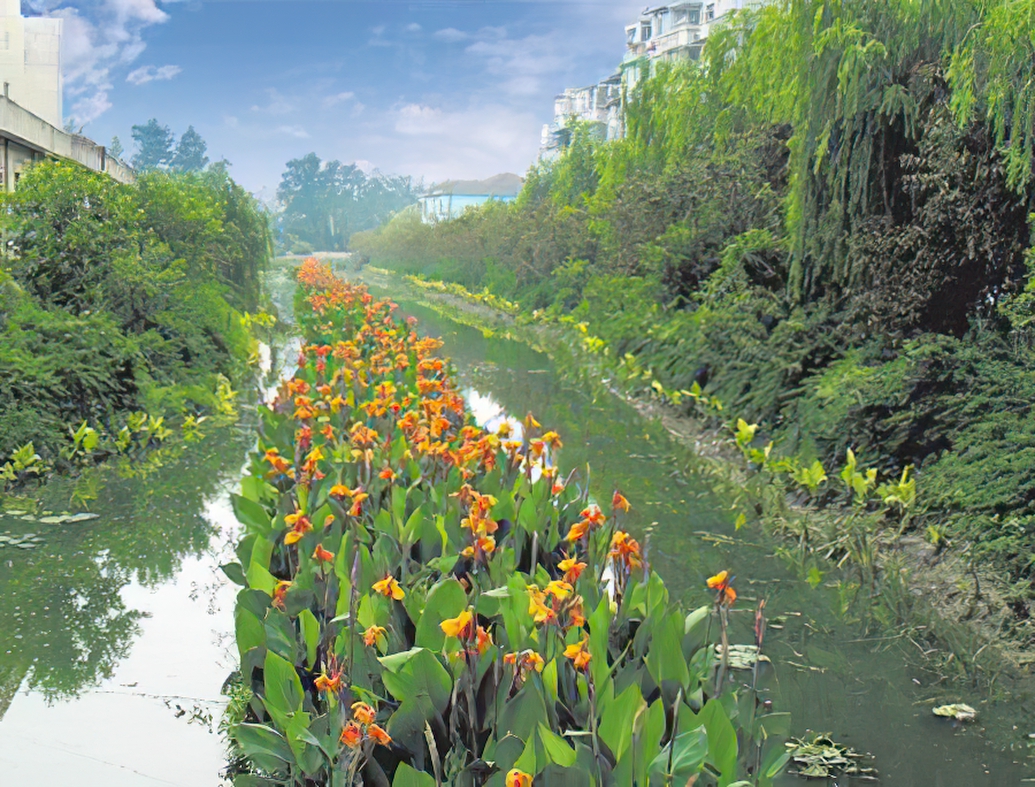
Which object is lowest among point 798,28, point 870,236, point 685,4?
point 870,236

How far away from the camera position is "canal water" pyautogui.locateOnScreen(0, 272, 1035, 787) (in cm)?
387

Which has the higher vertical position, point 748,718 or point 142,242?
point 142,242

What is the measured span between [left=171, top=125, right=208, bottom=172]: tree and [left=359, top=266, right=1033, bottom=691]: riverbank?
89151mm

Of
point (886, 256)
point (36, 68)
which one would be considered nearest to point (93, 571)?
point (886, 256)

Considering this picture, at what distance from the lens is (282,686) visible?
10.5 ft

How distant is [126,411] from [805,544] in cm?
619

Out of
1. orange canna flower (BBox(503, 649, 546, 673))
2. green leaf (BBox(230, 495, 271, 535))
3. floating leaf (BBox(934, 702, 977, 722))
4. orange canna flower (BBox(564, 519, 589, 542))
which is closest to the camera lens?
orange canna flower (BBox(503, 649, 546, 673))

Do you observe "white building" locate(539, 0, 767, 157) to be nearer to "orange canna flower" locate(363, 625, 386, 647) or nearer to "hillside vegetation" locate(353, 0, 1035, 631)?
"hillside vegetation" locate(353, 0, 1035, 631)

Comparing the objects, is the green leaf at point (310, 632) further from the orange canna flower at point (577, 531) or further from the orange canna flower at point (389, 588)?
the orange canna flower at point (577, 531)

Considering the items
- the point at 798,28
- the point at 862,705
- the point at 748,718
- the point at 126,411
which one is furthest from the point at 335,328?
the point at 748,718

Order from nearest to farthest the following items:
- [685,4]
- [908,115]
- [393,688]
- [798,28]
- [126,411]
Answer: [393,688]
[908,115]
[798,28]
[126,411]
[685,4]

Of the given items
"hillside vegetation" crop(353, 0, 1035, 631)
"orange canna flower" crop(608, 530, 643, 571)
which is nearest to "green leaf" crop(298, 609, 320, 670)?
"orange canna flower" crop(608, 530, 643, 571)

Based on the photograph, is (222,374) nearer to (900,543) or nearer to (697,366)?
(697,366)

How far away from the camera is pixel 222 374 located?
12.7 meters
